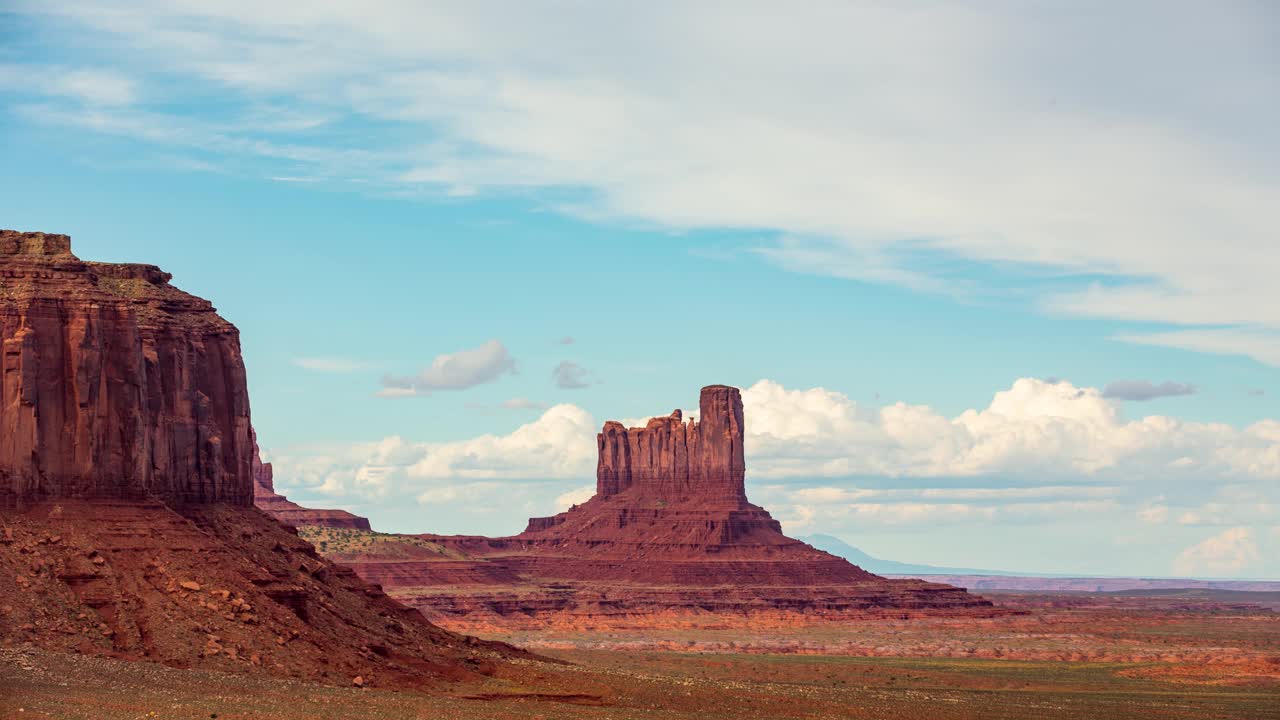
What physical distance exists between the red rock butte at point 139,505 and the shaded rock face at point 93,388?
0.08 m

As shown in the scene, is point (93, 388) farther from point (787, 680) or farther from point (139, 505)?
point (787, 680)

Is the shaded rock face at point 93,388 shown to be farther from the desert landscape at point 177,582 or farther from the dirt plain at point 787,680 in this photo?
the dirt plain at point 787,680

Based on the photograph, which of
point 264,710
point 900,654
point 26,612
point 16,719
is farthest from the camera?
point 900,654

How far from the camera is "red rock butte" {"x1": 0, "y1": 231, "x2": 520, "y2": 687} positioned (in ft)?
245

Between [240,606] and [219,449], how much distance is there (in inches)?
467

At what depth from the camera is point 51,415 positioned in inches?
3118

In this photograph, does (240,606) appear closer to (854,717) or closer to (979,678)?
(854,717)

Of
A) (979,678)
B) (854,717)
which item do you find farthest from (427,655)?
(979,678)

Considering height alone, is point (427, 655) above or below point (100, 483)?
below

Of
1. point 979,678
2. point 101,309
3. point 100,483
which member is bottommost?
point 979,678

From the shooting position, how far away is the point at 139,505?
81125mm

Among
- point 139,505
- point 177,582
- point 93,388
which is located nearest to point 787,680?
point 139,505

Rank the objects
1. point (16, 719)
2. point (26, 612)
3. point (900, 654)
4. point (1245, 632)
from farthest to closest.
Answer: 1. point (1245, 632)
2. point (900, 654)
3. point (26, 612)
4. point (16, 719)

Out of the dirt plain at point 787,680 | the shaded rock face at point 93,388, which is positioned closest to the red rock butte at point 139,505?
the shaded rock face at point 93,388
